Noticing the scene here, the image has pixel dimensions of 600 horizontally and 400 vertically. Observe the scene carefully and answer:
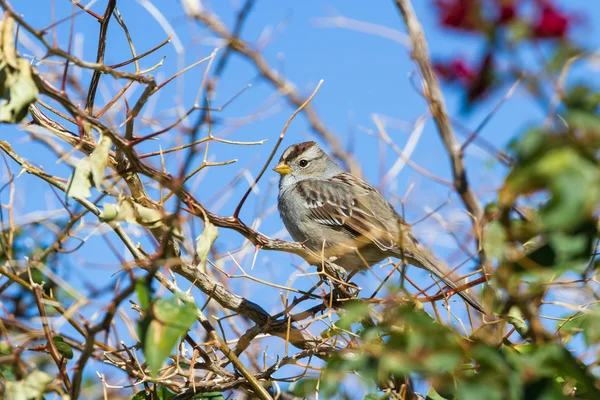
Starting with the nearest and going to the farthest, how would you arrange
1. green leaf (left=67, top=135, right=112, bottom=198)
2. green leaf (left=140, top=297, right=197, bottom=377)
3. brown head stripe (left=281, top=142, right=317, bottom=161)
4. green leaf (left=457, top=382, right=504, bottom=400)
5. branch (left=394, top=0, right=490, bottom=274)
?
green leaf (left=457, top=382, right=504, bottom=400) < green leaf (left=140, top=297, right=197, bottom=377) < green leaf (left=67, top=135, right=112, bottom=198) < branch (left=394, top=0, right=490, bottom=274) < brown head stripe (left=281, top=142, right=317, bottom=161)

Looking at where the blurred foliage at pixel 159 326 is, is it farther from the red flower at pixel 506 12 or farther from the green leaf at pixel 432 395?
the red flower at pixel 506 12

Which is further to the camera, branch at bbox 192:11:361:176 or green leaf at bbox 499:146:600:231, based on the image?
branch at bbox 192:11:361:176

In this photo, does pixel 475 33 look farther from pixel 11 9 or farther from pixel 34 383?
pixel 34 383

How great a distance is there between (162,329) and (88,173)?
1.68 feet

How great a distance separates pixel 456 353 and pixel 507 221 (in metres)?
0.26

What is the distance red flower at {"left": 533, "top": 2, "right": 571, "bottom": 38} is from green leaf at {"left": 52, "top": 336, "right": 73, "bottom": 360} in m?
2.69

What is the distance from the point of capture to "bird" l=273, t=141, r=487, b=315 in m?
4.15

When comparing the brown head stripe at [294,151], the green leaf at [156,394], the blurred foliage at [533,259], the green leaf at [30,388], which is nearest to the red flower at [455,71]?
the brown head stripe at [294,151]

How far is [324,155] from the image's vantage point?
563 centimetres

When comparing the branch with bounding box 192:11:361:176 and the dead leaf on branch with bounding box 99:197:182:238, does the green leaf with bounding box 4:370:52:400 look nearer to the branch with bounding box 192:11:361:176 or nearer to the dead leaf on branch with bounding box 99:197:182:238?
the dead leaf on branch with bounding box 99:197:182:238

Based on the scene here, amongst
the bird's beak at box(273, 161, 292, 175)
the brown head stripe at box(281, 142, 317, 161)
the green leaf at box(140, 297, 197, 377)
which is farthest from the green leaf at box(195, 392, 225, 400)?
the brown head stripe at box(281, 142, 317, 161)

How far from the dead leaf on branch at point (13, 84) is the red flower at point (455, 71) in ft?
9.94

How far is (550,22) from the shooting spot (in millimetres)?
3727

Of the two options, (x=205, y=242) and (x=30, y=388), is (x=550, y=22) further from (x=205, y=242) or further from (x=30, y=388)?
(x=30, y=388)
